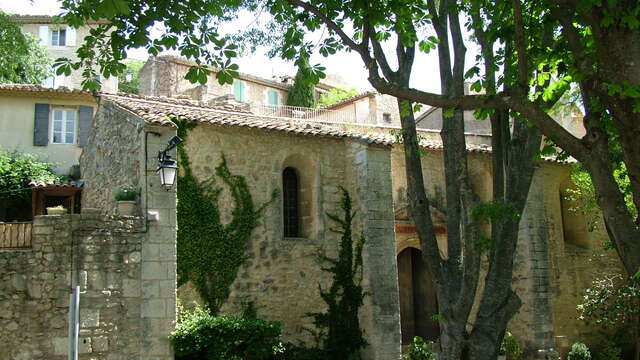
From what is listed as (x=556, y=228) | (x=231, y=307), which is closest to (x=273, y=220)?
(x=231, y=307)

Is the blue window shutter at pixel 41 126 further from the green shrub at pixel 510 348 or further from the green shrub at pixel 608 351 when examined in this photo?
the green shrub at pixel 608 351

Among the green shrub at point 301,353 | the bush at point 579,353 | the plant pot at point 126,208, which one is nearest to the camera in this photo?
the plant pot at point 126,208

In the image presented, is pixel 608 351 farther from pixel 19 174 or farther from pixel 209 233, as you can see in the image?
pixel 19 174

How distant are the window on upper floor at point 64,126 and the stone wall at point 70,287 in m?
13.3

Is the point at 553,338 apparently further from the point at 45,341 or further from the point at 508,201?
the point at 45,341

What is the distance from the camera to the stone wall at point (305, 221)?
1468 centimetres

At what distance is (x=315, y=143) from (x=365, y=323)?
183 inches

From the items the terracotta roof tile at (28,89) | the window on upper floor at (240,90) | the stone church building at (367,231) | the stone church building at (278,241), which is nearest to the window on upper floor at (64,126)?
the terracotta roof tile at (28,89)

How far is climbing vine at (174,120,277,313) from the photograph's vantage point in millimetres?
13828

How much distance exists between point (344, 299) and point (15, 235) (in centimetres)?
753

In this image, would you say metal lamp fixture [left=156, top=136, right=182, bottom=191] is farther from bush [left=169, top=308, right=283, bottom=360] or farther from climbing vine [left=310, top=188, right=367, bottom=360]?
climbing vine [left=310, top=188, right=367, bottom=360]

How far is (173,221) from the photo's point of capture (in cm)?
1280

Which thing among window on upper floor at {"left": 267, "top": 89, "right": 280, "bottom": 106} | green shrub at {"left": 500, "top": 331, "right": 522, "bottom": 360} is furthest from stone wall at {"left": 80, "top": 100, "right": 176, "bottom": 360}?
window on upper floor at {"left": 267, "top": 89, "right": 280, "bottom": 106}

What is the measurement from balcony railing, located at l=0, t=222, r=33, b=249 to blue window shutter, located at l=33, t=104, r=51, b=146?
1292 centimetres
